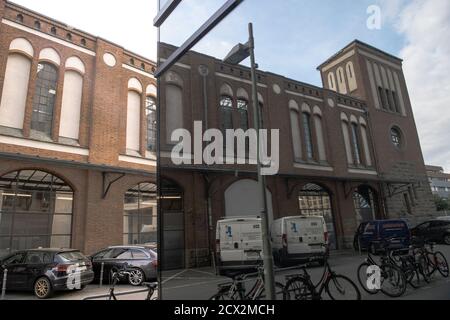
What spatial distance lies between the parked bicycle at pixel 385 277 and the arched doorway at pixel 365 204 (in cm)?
27

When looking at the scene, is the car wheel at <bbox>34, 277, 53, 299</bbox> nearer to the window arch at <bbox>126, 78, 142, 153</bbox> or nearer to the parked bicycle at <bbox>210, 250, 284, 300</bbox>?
the window arch at <bbox>126, 78, 142, 153</bbox>

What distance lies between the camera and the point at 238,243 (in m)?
2.04

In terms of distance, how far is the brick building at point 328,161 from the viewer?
A: 75.9 inches

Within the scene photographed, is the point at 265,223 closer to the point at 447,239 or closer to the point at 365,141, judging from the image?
the point at 365,141

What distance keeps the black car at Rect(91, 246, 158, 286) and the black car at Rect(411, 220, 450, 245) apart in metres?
8.61

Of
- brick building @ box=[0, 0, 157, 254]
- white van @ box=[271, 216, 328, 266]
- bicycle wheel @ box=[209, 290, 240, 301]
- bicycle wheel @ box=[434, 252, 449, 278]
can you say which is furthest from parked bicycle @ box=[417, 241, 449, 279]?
brick building @ box=[0, 0, 157, 254]

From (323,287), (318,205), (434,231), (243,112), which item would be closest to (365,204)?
(318,205)

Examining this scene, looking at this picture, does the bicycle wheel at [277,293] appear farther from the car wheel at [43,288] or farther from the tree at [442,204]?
the car wheel at [43,288]

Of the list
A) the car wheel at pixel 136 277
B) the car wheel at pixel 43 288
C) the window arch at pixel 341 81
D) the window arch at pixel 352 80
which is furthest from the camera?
the car wheel at pixel 136 277

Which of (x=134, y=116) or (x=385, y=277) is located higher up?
(x=134, y=116)

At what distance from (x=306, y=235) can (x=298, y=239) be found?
0.20 ft

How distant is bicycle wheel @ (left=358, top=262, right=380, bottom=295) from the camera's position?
5.27 ft

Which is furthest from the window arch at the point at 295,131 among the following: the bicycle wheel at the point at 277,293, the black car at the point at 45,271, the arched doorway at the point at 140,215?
the arched doorway at the point at 140,215
